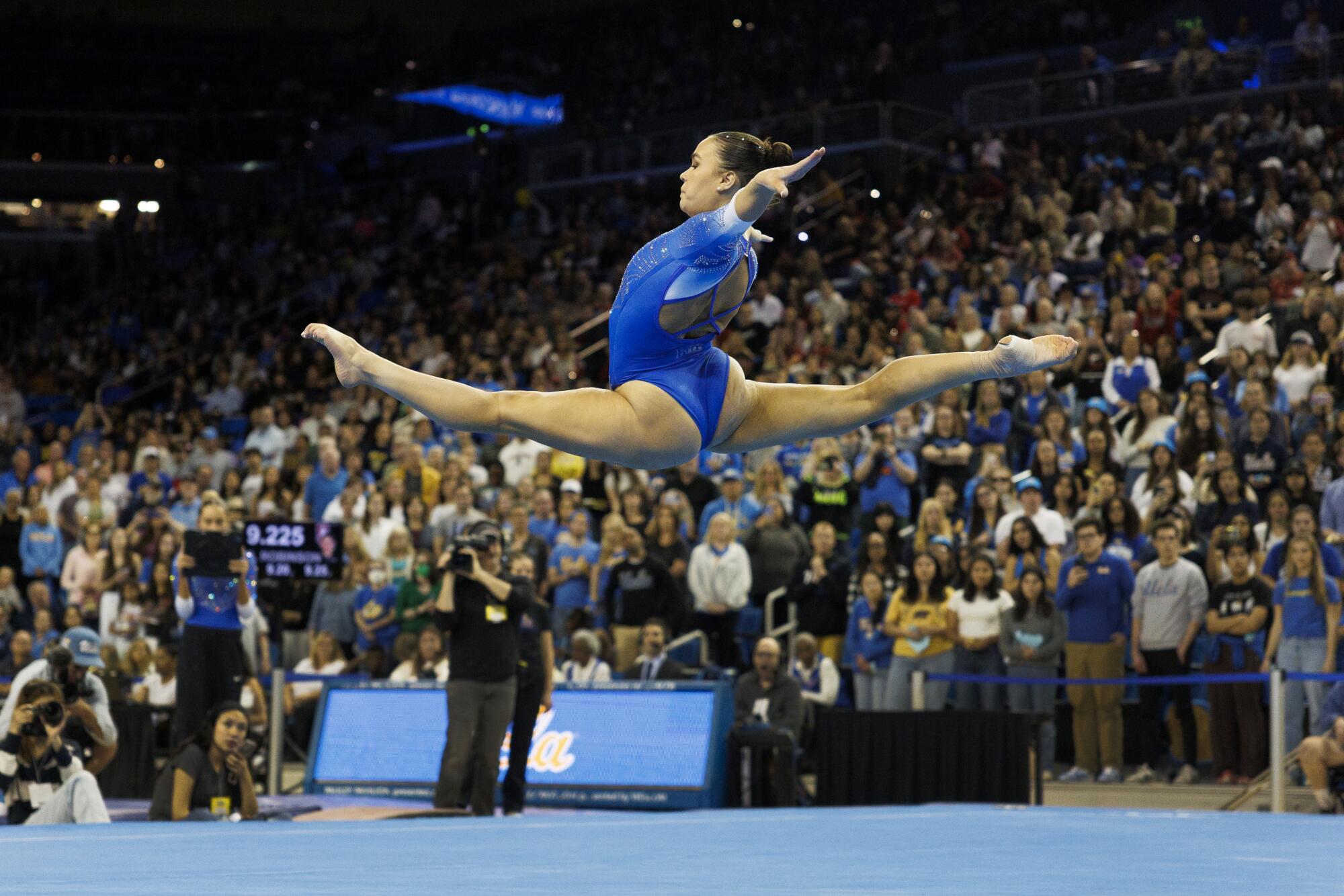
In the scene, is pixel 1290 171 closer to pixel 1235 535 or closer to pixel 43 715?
pixel 1235 535

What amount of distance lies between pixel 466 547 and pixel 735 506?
3831mm

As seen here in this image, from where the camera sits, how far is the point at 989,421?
12367mm

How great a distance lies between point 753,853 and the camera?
570cm

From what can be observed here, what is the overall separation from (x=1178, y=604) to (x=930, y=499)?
1952 millimetres

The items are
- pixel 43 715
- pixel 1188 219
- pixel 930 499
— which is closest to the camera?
pixel 43 715

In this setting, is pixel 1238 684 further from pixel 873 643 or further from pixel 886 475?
pixel 886 475

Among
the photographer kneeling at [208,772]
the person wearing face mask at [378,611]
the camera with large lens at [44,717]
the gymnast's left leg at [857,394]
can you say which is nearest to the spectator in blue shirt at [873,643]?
the person wearing face mask at [378,611]

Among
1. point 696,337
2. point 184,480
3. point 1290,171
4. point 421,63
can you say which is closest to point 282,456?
point 184,480

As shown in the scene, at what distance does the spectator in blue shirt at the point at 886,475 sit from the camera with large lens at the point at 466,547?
3924mm

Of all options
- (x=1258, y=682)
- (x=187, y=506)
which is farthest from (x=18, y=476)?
(x=1258, y=682)

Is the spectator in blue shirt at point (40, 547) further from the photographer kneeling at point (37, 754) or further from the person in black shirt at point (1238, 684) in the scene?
the person in black shirt at point (1238, 684)

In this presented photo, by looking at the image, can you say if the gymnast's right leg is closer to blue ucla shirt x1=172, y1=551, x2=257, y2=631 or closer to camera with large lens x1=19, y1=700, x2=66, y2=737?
camera with large lens x1=19, y1=700, x2=66, y2=737

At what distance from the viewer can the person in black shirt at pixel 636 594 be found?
11523mm

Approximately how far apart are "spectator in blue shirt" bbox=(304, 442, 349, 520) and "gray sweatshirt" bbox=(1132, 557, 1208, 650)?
23.9 ft
